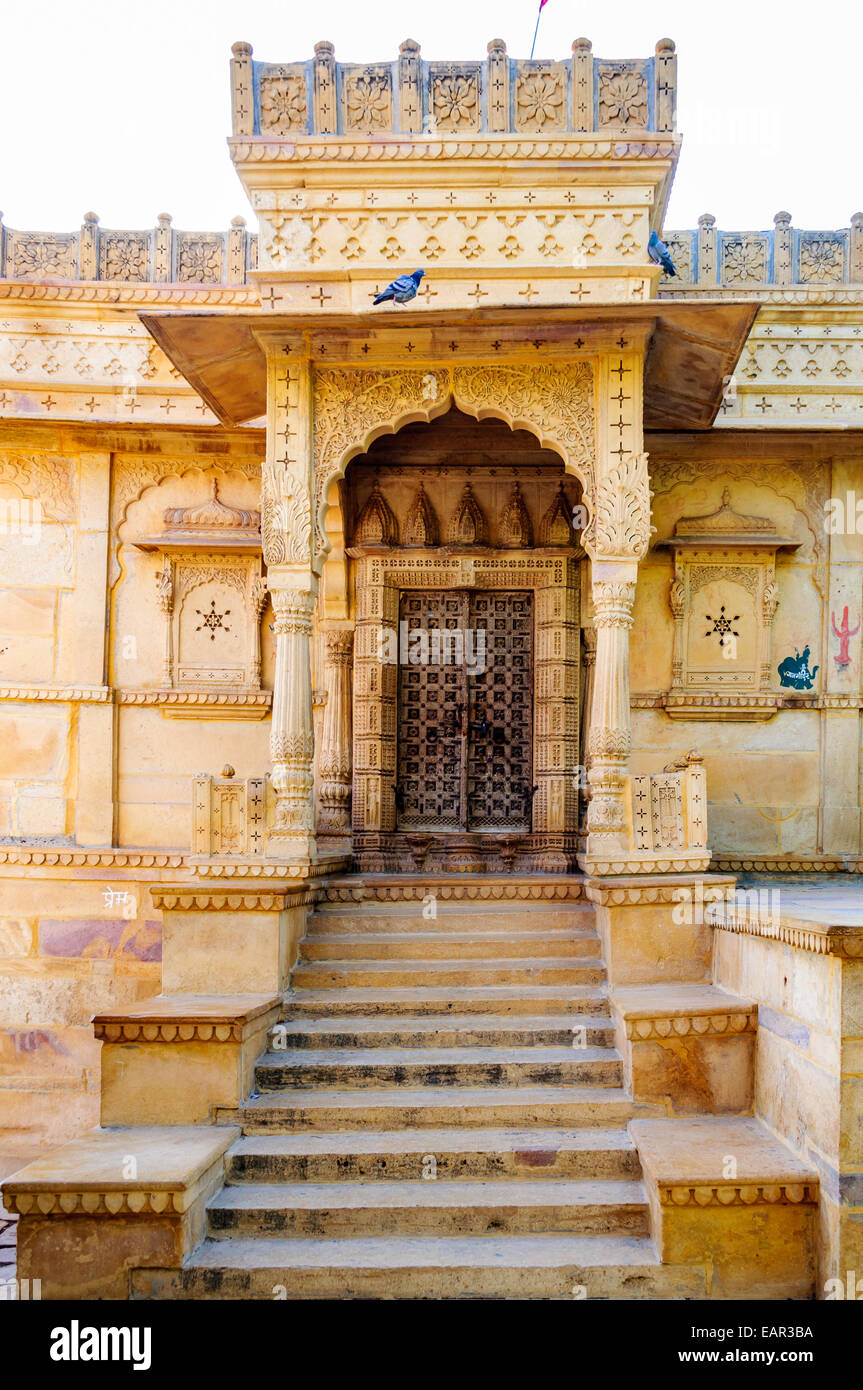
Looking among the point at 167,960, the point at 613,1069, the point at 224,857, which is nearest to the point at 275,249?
the point at 224,857

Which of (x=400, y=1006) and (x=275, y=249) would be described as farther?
(x=275, y=249)

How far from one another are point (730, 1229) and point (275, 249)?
20.8 ft

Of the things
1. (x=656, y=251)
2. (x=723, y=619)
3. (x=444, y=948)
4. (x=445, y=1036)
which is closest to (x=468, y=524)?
(x=723, y=619)

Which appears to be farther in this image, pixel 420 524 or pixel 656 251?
pixel 420 524

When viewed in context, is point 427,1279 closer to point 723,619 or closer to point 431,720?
point 431,720

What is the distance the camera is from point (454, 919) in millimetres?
7270

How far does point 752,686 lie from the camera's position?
920 cm

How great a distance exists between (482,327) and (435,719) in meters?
3.47

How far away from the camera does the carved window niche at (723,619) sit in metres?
9.15

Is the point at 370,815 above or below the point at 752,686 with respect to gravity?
below

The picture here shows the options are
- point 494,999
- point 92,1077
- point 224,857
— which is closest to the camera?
point 494,999

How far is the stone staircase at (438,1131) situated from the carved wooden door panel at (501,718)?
6.57 feet

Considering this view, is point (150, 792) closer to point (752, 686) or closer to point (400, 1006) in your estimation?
point (400, 1006)

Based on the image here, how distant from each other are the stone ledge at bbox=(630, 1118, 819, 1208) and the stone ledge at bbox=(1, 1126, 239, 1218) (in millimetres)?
1995
